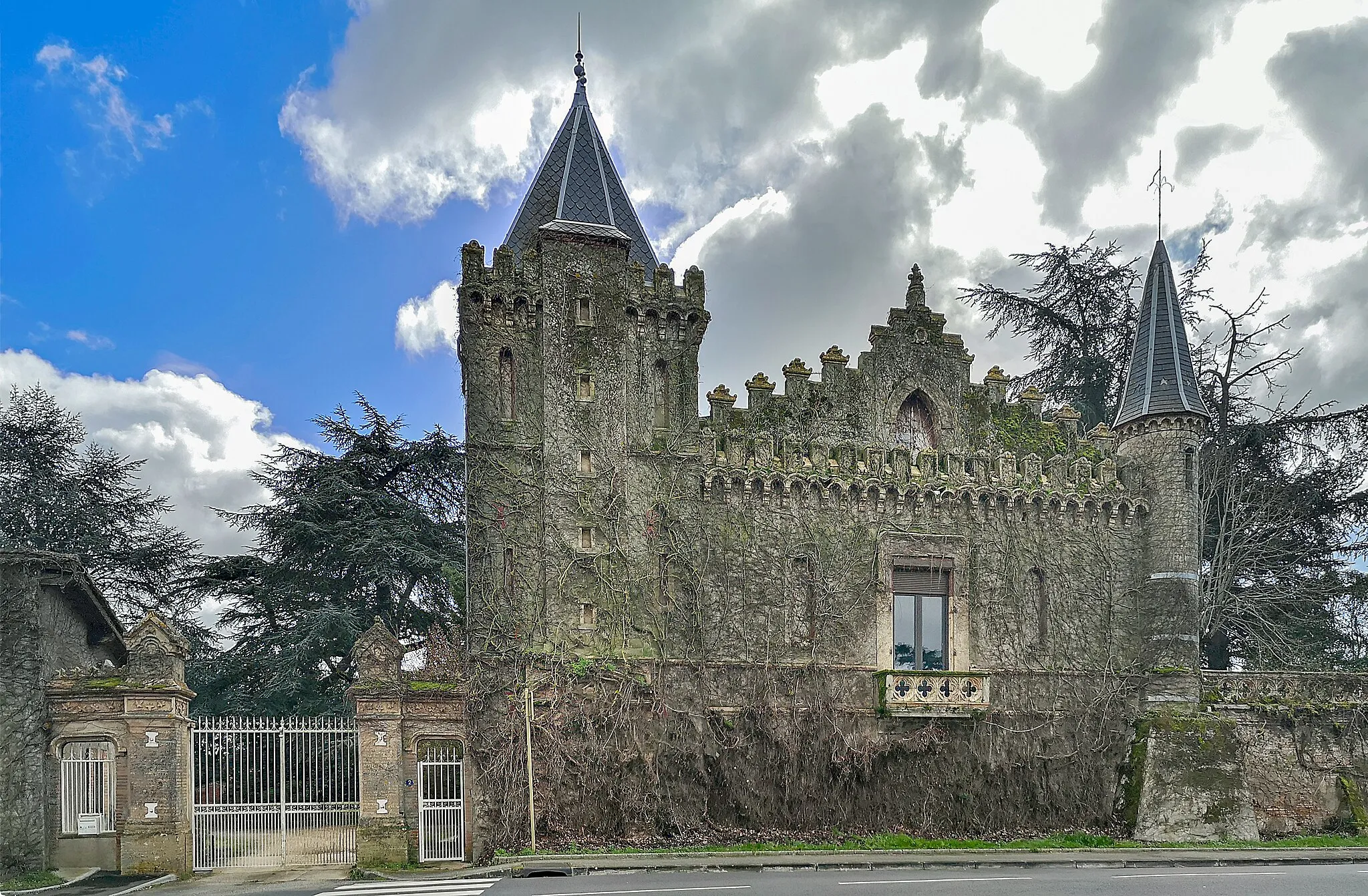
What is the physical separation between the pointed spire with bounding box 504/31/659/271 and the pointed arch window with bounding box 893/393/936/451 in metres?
6.80

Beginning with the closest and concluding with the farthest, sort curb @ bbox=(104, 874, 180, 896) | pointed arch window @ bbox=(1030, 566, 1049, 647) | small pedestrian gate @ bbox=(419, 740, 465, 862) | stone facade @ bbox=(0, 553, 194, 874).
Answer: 1. curb @ bbox=(104, 874, 180, 896)
2. stone facade @ bbox=(0, 553, 194, 874)
3. small pedestrian gate @ bbox=(419, 740, 465, 862)
4. pointed arch window @ bbox=(1030, 566, 1049, 647)

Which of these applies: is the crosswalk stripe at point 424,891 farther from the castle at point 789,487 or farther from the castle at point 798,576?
the castle at point 789,487

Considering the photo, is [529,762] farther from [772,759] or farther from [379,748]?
[772,759]

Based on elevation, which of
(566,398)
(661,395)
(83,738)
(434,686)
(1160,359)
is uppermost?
(1160,359)

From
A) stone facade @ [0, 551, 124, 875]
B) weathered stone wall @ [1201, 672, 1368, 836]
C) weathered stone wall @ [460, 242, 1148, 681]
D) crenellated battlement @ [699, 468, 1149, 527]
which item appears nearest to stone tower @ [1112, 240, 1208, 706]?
weathered stone wall @ [460, 242, 1148, 681]

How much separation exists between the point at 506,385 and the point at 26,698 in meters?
10.2

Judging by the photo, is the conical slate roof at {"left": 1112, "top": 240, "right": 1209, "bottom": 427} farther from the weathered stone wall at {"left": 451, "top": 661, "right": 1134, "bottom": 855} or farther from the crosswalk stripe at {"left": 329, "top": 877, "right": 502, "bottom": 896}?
the crosswalk stripe at {"left": 329, "top": 877, "right": 502, "bottom": 896}

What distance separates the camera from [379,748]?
62.5 ft

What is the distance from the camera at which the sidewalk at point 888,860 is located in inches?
691

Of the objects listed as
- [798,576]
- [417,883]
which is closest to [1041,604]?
[798,576]

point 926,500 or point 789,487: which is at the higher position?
point 789,487

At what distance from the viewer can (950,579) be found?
80.8 ft

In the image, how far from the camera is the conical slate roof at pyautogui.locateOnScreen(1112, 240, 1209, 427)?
83.3ft

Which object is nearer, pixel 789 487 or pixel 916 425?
pixel 789 487
